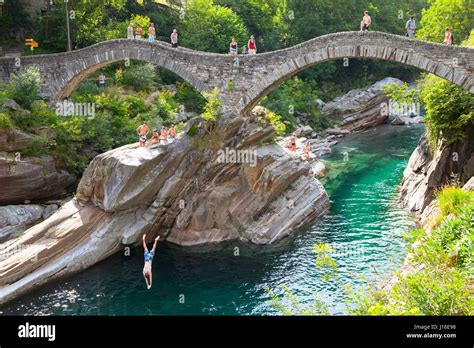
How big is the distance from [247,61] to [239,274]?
11.8 m

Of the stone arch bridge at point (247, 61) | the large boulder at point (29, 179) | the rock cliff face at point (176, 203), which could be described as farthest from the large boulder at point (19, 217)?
the stone arch bridge at point (247, 61)

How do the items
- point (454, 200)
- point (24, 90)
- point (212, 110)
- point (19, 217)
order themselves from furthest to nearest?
point (24, 90) < point (212, 110) < point (19, 217) < point (454, 200)

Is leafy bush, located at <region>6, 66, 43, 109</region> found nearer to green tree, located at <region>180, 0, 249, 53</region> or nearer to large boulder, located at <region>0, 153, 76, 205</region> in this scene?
large boulder, located at <region>0, 153, 76, 205</region>

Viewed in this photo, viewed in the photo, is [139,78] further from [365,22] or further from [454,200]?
[454,200]

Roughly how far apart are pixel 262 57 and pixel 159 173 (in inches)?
332

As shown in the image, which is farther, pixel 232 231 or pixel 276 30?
pixel 276 30

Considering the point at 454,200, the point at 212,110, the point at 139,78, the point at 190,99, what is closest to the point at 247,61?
the point at 212,110

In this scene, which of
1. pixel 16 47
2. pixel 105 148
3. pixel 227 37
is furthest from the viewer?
pixel 227 37

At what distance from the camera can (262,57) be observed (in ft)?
82.4

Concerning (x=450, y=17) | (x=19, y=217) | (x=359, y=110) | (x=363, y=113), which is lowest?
(x=19, y=217)

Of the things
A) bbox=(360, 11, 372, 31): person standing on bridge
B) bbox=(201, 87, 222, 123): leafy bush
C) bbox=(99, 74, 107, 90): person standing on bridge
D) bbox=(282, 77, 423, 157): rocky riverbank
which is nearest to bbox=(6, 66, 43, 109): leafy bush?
bbox=(99, 74, 107, 90): person standing on bridge

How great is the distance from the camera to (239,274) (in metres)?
19.3
